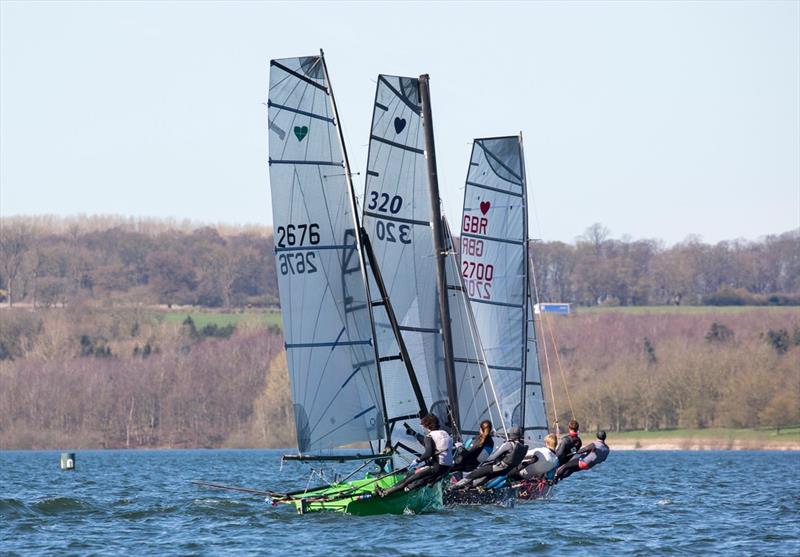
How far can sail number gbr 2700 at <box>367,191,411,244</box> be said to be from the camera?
36.7m

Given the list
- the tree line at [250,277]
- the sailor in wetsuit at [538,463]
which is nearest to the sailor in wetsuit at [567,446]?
the sailor in wetsuit at [538,463]

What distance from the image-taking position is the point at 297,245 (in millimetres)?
33500

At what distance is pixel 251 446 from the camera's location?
5719 inches

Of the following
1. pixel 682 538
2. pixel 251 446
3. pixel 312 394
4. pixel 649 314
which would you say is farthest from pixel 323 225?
pixel 649 314

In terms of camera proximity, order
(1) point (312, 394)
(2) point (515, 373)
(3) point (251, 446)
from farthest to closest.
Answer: (3) point (251, 446) → (2) point (515, 373) → (1) point (312, 394)

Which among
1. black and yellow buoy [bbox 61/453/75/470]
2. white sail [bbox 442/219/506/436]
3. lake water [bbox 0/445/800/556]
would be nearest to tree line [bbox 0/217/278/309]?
black and yellow buoy [bbox 61/453/75/470]

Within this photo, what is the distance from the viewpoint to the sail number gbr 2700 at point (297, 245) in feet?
110

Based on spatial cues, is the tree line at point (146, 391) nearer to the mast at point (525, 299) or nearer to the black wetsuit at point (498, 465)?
the mast at point (525, 299)

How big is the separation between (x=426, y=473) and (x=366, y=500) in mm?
1406

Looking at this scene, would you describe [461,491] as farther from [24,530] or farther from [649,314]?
[649,314]

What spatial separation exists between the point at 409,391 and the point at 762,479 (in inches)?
1213

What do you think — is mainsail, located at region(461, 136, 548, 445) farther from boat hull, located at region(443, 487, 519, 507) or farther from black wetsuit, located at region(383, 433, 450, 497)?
black wetsuit, located at region(383, 433, 450, 497)

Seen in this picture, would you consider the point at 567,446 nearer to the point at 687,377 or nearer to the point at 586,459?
the point at 586,459

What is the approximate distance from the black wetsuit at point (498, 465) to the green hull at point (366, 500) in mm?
1869
